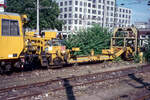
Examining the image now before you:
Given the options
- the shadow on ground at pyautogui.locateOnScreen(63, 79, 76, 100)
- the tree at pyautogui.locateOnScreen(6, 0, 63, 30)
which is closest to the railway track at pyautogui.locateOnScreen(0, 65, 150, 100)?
the shadow on ground at pyautogui.locateOnScreen(63, 79, 76, 100)

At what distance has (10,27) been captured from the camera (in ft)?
31.8

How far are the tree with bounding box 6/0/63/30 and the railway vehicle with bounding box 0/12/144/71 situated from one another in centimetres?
1922

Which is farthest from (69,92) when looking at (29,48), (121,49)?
(121,49)

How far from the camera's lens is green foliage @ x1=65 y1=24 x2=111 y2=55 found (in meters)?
17.6

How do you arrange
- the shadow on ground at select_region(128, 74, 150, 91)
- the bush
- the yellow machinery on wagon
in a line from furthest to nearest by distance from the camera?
the bush < the yellow machinery on wagon < the shadow on ground at select_region(128, 74, 150, 91)

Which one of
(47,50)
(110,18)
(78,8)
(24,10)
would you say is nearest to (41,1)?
(24,10)

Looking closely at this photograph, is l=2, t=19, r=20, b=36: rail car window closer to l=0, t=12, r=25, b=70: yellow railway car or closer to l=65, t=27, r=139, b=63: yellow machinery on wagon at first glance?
l=0, t=12, r=25, b=70: yellow railway car

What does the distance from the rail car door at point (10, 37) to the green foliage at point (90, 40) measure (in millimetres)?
7405

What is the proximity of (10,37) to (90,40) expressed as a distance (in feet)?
33.4

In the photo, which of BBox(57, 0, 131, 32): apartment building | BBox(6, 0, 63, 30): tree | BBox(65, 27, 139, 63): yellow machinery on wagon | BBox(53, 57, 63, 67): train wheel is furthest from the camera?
BBox(57, 0, 131, 32): apartment building

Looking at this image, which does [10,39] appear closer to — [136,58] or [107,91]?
[107,91]

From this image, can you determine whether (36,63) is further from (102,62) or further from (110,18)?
(110,18)

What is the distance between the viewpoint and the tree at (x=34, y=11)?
103 ft

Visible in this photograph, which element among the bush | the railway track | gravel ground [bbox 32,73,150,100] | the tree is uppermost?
the tree
